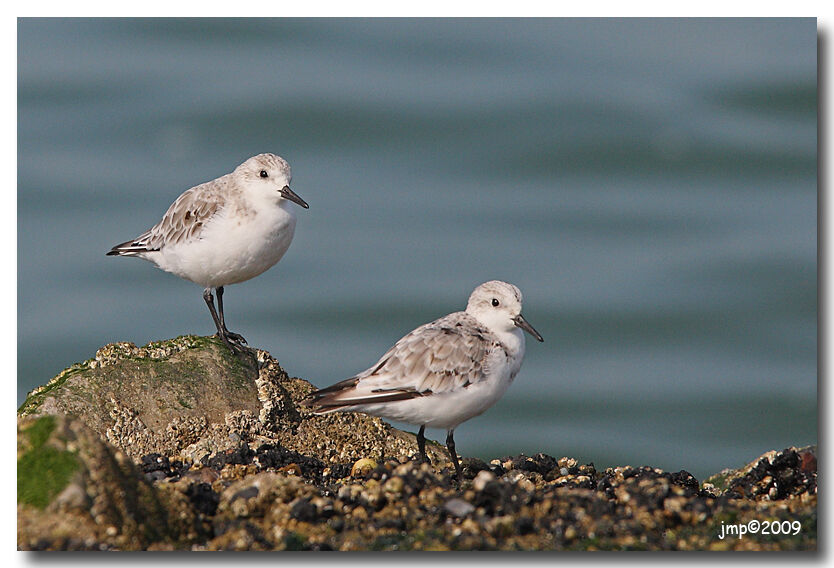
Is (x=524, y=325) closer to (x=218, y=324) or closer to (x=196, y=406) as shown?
(x=196, y=406)

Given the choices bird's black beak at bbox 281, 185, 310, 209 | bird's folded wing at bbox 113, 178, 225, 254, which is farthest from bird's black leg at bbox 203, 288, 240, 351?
bird's black beak at bbox 281, 185, 310, 209

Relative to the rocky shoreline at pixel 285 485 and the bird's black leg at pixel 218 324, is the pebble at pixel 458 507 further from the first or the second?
the bird's black leg at pixel 218 324

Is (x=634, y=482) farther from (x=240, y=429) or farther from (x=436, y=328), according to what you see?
(x=240, y=429)

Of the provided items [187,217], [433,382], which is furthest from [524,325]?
[187,217]

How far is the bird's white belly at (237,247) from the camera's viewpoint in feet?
23.9

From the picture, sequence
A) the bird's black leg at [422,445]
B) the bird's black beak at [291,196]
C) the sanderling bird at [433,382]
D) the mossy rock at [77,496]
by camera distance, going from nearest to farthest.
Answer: the mossy rock at [77,496], the sanderling bird at [433,382], the bird's black leg at [422,445], the bird's black beak at [291,196]

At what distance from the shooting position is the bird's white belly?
7273 millimetres

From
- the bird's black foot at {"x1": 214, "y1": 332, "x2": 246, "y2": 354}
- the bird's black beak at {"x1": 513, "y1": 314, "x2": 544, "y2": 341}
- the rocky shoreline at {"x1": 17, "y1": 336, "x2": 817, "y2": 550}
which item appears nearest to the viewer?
the rocky shoreline at {"x1": 17, "y1": 336, "x2": 817, "y2": 550}

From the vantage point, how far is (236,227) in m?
7.29

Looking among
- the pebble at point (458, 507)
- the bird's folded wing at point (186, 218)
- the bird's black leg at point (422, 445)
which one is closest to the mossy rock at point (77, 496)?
Answer: the pebble at point (458, 507)

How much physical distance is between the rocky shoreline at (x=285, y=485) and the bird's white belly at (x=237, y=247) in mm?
798

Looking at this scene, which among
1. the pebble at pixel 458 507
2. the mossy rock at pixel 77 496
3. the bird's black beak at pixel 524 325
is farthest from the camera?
the bird's black beak at pixel 524 325

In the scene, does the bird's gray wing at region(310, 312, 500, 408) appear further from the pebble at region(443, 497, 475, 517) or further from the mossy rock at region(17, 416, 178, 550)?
the mossy rock at region(17, 416, 178, 550)

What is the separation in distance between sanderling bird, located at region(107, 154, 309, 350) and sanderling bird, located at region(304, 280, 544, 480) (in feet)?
4.88
